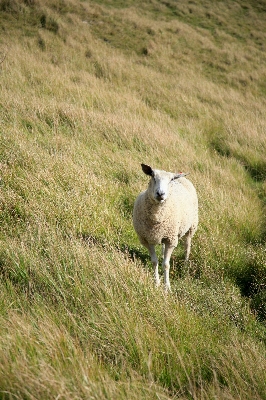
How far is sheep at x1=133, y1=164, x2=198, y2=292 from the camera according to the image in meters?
3.15

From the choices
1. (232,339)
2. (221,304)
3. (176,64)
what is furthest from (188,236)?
(176,64)

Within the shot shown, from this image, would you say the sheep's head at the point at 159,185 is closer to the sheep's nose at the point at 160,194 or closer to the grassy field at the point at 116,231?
the sheep's nose at the point at 160,194

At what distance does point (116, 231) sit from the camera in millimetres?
3969

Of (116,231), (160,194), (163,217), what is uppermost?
(160,194)

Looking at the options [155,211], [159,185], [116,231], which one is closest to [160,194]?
[159,185]

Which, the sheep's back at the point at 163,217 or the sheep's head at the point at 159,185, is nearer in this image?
the sheep's head at the point at 159,185

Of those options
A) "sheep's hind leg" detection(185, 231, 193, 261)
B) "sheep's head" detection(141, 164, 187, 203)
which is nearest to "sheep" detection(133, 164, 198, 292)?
"sheep's head" detection(141, 164, 187, 203)

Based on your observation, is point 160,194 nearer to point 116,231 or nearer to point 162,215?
point 162,215

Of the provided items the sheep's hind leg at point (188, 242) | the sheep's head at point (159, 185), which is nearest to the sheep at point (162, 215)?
the sheep's head at point (159, 185)

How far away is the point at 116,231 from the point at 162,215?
853 mm

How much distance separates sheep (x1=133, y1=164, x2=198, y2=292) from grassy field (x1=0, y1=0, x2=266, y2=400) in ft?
1.12

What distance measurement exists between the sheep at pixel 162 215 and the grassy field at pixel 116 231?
0.34m

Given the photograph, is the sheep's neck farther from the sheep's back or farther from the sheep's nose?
the sheep's nose

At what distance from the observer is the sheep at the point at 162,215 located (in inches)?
124
